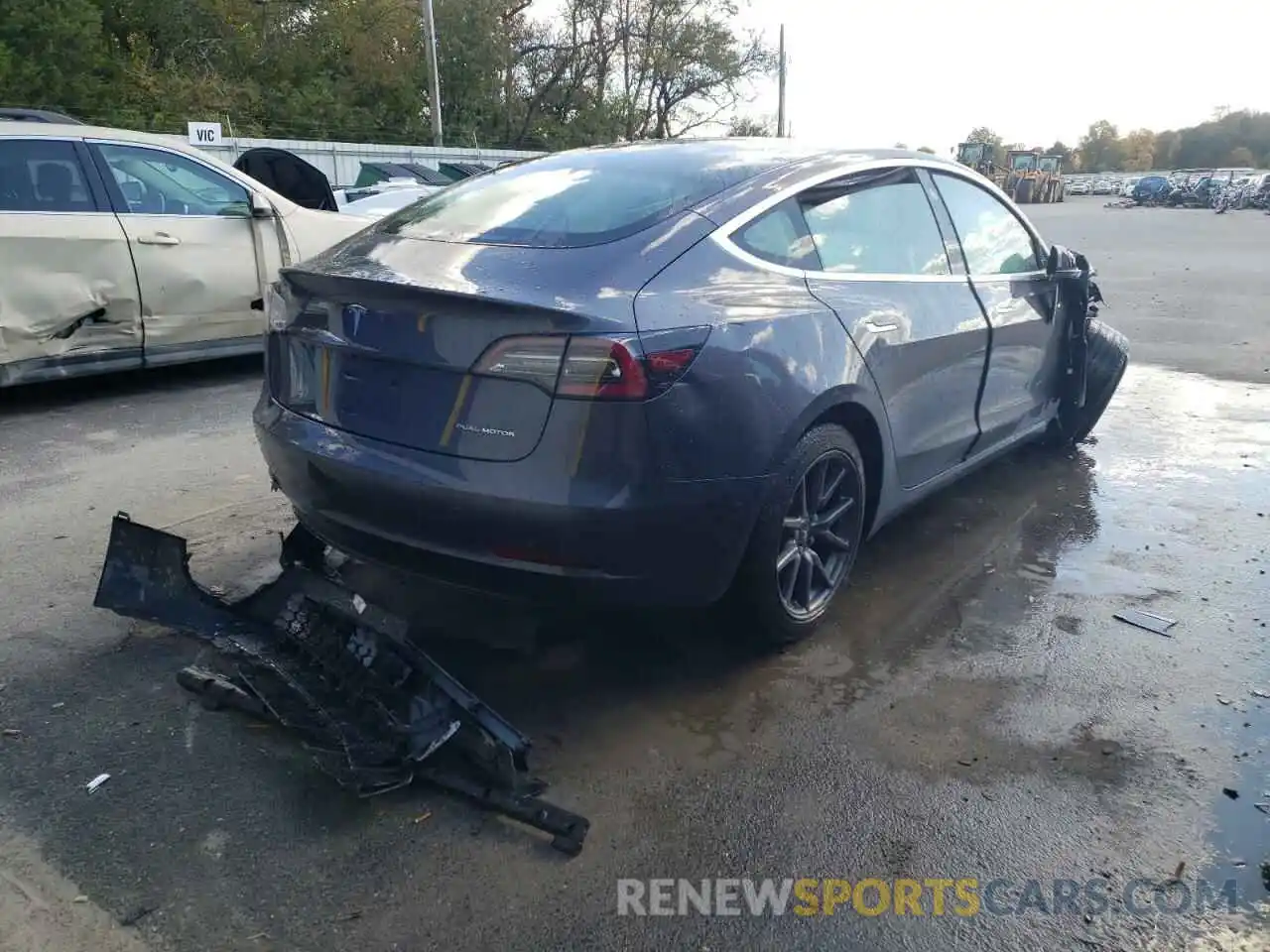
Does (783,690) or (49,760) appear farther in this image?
(783,690)

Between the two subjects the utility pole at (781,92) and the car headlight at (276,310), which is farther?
the utility pole at (781,92)

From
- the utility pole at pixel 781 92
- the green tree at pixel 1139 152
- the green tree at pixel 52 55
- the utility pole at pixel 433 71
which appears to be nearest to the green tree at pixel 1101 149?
the green tree at pixel 1139 152

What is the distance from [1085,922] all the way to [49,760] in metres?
2.61

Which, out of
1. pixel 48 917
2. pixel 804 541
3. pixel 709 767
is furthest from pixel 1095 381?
pixel 48 917

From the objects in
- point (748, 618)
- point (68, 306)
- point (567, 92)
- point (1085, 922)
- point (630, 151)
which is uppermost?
point (567, 92)

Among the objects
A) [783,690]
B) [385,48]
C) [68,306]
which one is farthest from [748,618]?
[385,48]

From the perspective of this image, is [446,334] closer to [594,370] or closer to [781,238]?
[594,370]

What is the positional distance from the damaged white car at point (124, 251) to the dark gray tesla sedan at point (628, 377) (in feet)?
11.1

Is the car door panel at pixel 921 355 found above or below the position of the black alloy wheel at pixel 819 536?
above

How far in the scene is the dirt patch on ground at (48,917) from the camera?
2113mm

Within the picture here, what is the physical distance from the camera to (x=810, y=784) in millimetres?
2723

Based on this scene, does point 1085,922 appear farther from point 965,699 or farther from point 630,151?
point 630,151

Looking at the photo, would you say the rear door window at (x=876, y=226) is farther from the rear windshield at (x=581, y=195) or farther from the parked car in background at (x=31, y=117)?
the parked car in background at (x=31, y=117)

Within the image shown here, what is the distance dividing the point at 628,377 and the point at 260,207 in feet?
17.2
